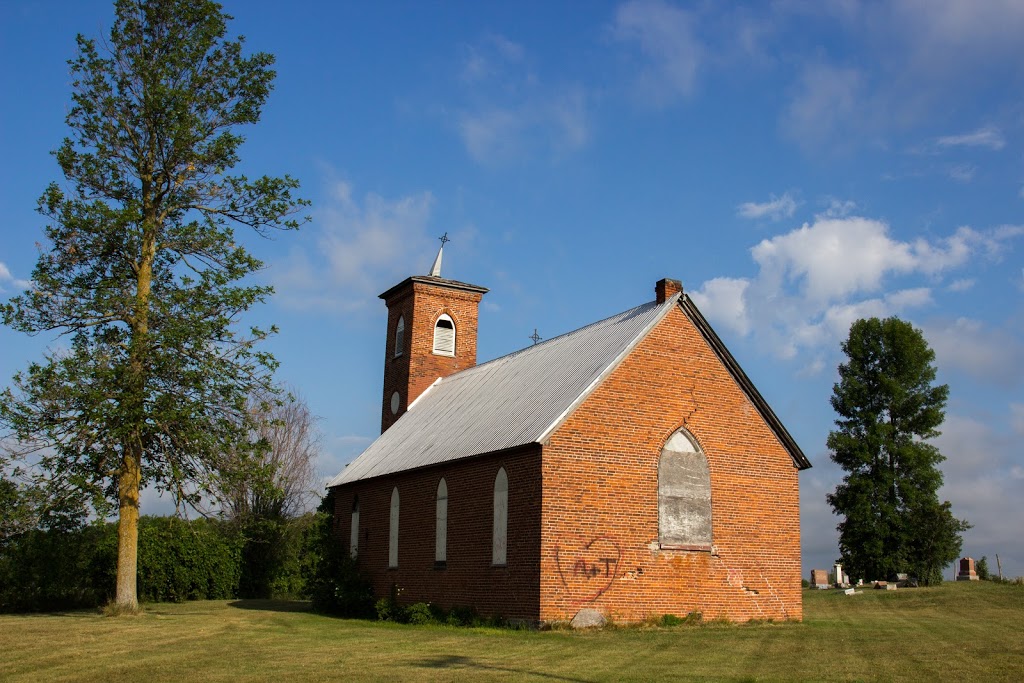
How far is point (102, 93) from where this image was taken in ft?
84.2

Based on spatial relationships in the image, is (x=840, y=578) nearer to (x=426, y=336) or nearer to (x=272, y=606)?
(x=426, y=336)

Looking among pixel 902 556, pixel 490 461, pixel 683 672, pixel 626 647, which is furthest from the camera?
pixel 902 556

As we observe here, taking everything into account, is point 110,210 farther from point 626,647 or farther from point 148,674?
point 626,647

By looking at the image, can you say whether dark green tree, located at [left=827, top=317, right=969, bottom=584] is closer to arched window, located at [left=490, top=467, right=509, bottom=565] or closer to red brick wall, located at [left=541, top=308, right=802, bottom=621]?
red brick wall, located at [left=541, top=308, right=802, bottom=621]

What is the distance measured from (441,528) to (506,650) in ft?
30.2

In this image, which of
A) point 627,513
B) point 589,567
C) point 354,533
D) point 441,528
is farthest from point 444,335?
point 589,567

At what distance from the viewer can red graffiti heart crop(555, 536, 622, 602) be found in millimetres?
21016

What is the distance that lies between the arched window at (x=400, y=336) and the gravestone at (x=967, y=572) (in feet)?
84.3

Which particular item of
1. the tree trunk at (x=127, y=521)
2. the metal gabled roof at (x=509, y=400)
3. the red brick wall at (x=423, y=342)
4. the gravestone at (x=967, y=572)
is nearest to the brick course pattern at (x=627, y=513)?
the metal gabled roof at (x=509, y=400)

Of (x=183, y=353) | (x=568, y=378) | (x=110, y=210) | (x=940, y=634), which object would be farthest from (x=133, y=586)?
(x=940, y=634)

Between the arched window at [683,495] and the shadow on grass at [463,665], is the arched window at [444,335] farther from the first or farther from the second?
the shadow on grass at [463,665]

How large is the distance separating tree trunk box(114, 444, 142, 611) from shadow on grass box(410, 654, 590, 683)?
1306cm

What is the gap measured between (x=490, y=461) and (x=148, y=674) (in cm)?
1113

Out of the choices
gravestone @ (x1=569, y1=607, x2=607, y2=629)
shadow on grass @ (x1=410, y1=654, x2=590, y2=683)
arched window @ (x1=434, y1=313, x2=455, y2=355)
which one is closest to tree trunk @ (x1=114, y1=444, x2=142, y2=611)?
gravestone @ (x1=569, y1=607, x2=607, y2=629)
